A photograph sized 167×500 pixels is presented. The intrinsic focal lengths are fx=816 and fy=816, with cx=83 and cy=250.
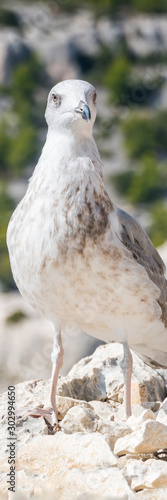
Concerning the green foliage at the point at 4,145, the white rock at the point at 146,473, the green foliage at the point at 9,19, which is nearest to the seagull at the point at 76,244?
the white rock at the point at 146,473

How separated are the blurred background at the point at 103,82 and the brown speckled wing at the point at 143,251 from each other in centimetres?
2476

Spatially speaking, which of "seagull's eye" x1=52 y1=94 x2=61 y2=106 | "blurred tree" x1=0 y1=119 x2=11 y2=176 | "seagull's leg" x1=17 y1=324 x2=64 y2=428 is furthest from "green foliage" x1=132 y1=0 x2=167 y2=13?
"seagull's leg" x1=17 y1=324 x2=64 y2=428

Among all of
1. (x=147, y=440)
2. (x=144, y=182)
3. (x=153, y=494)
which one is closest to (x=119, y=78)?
(x=144, y=182)

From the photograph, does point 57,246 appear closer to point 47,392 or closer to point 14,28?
point 47,392

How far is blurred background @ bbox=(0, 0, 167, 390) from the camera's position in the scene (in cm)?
3566

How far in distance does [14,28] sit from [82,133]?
1665 inches

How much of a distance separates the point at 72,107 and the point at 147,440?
169 cm

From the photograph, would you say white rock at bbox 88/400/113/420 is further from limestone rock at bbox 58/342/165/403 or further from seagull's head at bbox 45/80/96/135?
seagull's head at bbox 45/80/96/135

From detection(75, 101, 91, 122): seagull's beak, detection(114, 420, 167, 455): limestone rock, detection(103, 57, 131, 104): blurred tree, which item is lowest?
detection(114, 420, 167, 455): limestone rock

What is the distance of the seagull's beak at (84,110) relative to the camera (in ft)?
13.2

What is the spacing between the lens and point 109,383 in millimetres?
5129

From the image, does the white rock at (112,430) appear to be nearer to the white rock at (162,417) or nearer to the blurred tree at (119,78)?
the white rock at (162,417)

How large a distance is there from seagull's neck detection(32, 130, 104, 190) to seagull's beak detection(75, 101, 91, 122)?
0.59 ft

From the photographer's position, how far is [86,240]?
4059 millimetres
